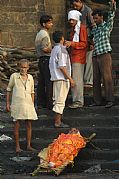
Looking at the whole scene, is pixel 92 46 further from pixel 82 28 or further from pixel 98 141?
pixel 98 141

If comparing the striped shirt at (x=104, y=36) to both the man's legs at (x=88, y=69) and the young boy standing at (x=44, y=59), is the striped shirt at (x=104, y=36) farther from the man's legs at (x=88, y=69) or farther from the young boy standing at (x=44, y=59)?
the young boy standing at (x=44, y=59)

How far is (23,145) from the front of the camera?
8477 millimetres

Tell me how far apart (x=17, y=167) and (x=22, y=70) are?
1578 millimetres

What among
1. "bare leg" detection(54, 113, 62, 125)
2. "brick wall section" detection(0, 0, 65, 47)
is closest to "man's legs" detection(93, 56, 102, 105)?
"bare leg" detection(54, 113, 62, 125)

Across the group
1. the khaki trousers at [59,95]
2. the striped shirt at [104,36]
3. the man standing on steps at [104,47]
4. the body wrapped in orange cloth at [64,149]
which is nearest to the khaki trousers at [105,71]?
the man standing on steps at [104,47]

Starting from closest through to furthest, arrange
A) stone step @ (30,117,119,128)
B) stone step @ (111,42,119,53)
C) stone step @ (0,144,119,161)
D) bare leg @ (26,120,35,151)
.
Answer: stone step @ (0,144,119,161) < bare leg @ (26,120,35,151) < stone step @ (30,117,119,128) < stone step @ (111,42,119,53)

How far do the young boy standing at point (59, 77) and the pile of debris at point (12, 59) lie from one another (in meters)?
3.78

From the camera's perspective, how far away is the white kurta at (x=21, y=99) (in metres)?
8.14

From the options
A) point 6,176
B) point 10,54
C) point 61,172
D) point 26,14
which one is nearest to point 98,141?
point 61,172

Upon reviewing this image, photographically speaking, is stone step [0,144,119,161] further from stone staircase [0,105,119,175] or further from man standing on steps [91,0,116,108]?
man standing on steps [91,0,116,108]

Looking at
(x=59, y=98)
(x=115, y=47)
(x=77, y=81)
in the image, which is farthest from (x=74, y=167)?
(x=115, y=47)

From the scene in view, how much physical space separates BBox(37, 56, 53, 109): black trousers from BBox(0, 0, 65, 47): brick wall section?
5141mm

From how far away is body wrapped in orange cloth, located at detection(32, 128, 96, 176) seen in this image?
24.3ft

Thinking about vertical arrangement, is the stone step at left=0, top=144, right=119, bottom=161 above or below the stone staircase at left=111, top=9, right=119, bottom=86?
below
